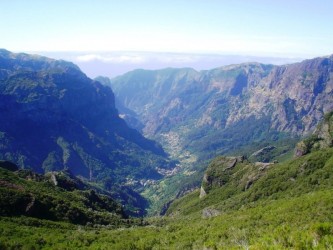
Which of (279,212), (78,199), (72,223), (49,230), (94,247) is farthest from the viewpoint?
(78,199)

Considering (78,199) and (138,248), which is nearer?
(138,248)

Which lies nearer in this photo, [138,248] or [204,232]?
[138,248]

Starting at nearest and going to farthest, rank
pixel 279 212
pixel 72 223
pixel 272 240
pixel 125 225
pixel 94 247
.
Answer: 1. pixel 272 240
2. pixel 94 247
3. pixel 279 212
4. pixel 72 223
5. pixel 125 225

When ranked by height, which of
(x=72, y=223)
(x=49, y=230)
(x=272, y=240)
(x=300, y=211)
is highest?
(x=272, y=240)

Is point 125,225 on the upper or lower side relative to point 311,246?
lower

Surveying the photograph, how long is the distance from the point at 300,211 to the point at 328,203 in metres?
9.70

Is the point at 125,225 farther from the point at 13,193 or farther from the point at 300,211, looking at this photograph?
the point at 300,211

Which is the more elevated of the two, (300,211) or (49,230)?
(300,211)

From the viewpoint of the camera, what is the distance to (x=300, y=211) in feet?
444

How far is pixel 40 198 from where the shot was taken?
156m

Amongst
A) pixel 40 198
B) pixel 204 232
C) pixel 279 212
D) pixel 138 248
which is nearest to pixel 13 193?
pixel 40 198

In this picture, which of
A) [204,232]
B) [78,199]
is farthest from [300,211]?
[78,199]

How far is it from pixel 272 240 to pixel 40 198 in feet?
377

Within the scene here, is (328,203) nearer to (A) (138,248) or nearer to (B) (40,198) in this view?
(A) (138,248)
